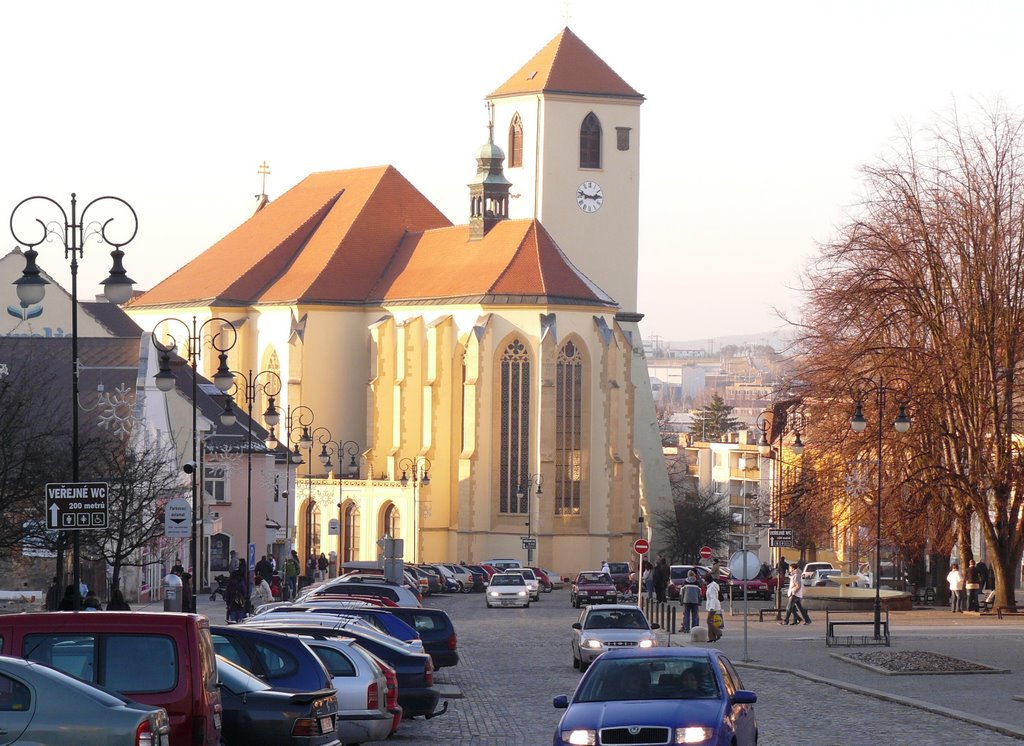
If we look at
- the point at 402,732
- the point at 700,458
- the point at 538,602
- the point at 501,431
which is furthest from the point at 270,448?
the point at 700,458

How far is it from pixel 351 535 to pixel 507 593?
118 feet

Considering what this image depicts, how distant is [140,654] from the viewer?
43.9ft

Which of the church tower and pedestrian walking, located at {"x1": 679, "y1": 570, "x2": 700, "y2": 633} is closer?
pedestrian walking, located at {"x1": 679, "y1": 570, "x2": 700, "y2": 633}

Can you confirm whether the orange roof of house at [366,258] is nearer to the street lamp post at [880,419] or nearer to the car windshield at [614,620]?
the street lamp post at [880,419]

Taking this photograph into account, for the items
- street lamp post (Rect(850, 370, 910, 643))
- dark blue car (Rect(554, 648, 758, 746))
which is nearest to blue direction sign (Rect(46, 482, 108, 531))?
dark blue car (Rect(554, 648, 758, 746))

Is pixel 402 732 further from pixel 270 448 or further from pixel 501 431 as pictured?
pixel 501 431

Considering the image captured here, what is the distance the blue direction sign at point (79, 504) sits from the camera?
21016mm

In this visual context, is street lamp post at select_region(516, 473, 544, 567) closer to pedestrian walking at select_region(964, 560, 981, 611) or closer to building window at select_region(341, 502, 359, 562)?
building window at select_region(341, 502, 359, 562)

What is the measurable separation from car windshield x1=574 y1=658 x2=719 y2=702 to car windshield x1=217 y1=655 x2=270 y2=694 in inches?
104

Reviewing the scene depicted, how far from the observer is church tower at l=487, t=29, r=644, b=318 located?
95438mm

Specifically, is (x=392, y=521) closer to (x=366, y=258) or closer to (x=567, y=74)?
(x=366, y=258)

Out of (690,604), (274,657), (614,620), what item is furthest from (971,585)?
(274,657)

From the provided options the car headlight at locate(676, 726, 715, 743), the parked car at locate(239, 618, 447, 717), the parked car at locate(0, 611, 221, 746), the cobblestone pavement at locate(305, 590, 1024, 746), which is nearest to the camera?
the parked car at locate(0, 611, 221, 746)

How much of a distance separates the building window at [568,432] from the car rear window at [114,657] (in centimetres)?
7354
